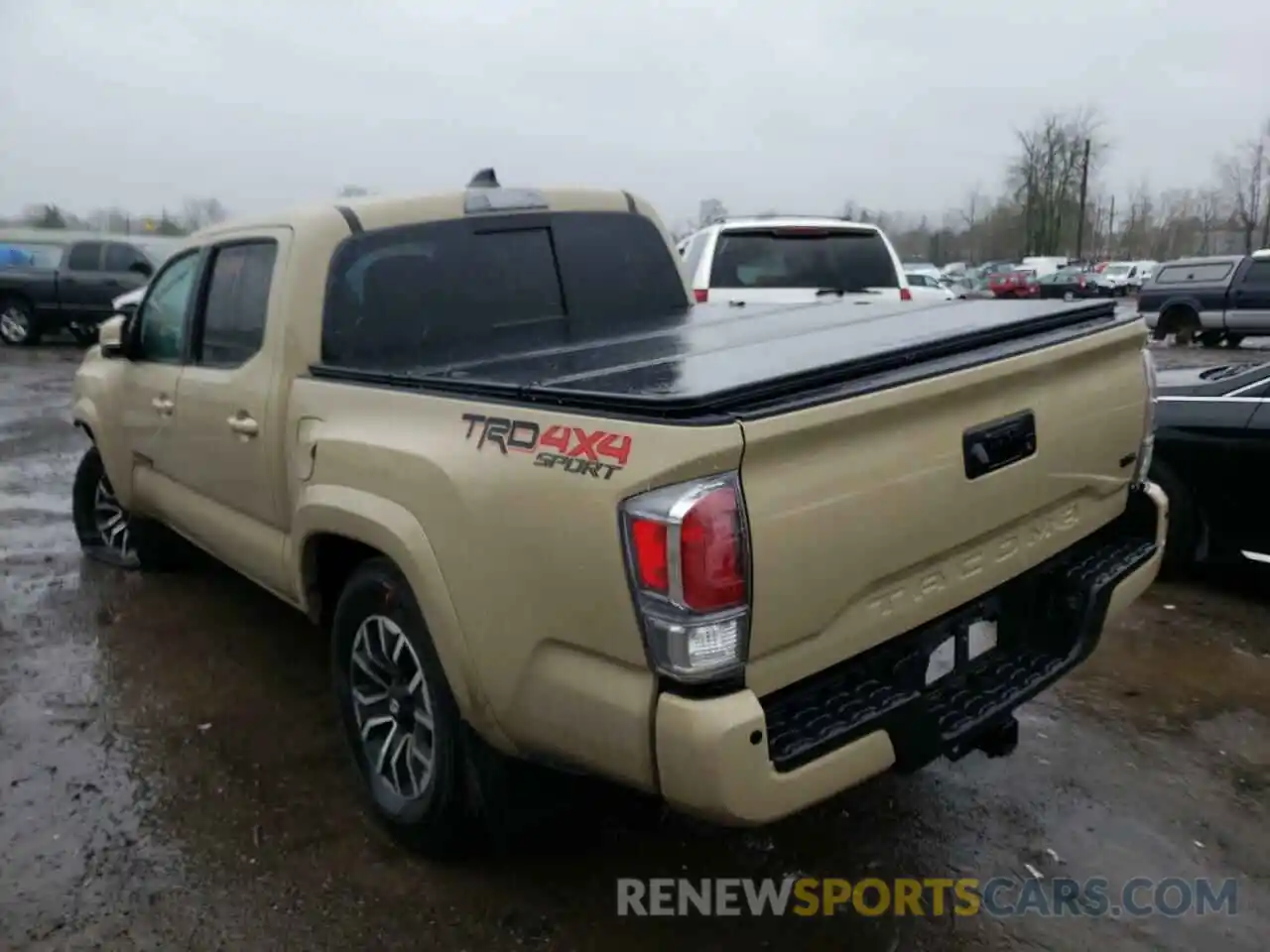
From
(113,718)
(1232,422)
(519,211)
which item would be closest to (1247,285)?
(1232,422)

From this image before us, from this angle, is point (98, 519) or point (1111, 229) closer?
point (98, 519)

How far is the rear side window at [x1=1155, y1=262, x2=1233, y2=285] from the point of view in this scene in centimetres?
1999

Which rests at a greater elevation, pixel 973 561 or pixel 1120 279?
pixel 973 561

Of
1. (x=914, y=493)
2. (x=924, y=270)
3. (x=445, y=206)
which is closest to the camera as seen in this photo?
(x=914, y=493)

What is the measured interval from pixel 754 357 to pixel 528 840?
160cm

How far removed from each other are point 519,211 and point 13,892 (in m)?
2.84

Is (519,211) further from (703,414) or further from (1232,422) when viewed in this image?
(1232,422)

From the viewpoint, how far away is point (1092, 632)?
10.2ft

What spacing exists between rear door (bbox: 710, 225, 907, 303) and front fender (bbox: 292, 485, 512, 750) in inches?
→ 239

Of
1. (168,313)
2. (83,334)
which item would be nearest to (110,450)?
(168,313)

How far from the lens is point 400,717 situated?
3.22m

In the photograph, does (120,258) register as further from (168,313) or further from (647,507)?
(647,507)

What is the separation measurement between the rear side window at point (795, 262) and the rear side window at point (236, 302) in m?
5.03

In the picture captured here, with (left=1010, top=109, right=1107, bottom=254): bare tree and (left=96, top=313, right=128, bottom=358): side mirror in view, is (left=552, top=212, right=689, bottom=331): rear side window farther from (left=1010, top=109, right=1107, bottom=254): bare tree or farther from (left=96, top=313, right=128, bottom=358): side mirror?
(left=1010, top=109, right=1107, bottom=254): bare tree
